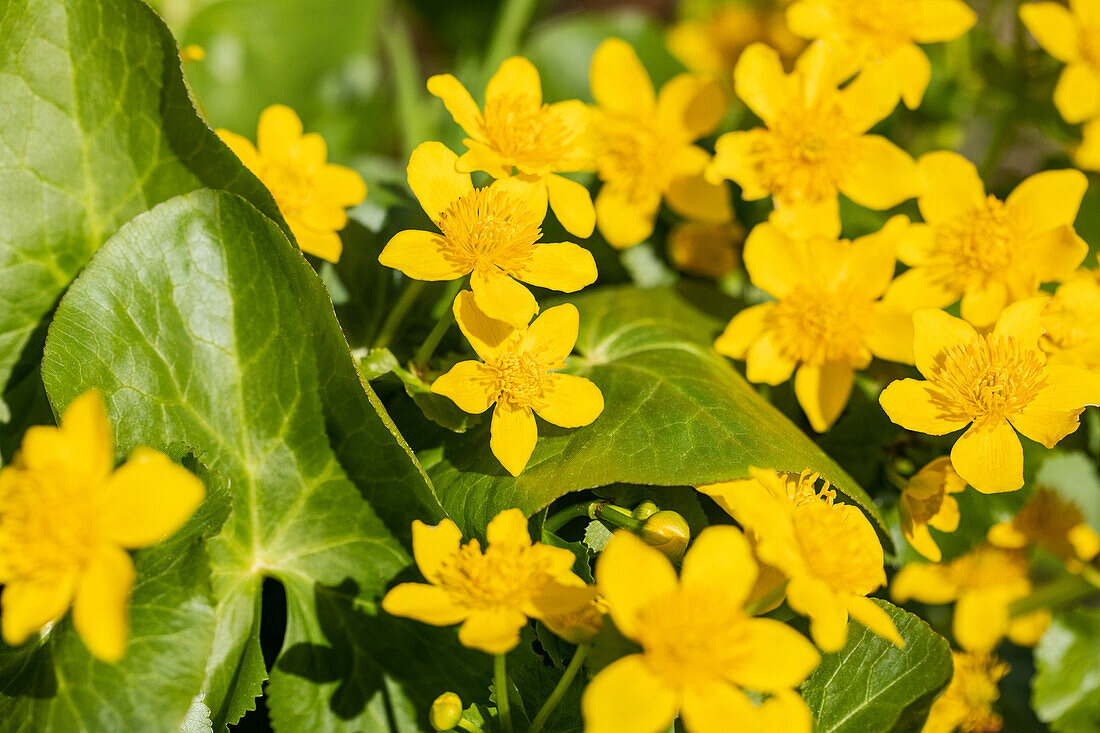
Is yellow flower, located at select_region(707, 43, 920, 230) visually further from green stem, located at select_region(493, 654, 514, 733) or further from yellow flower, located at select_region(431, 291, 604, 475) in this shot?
green stem, located at select_region(493, 654, 514, 733)

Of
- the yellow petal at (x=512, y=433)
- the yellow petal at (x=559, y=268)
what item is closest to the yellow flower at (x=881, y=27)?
the yellow petal at (x=559, y=268)

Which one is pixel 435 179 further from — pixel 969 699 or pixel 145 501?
pixel 969 699

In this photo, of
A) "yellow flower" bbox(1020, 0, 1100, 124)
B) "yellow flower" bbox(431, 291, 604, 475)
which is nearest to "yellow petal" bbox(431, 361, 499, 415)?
"yellow flower" bbox(431, 291, 604, 475)

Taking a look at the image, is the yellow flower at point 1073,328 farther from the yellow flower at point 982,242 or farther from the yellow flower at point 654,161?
the yellow flower at point 654,161

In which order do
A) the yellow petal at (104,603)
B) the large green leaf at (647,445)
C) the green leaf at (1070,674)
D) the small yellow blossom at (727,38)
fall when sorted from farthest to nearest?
1. the small yellow blossom at (727,38)
2. the green leaf at (1070,674)
3. the large green leaf at (647,445)
4. the yellow petal at (104,603)

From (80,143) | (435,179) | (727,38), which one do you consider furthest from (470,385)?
(727,38)

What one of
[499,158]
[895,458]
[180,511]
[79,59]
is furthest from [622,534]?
[79,59]
